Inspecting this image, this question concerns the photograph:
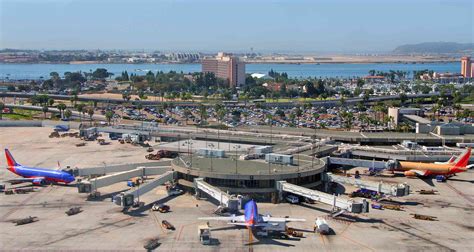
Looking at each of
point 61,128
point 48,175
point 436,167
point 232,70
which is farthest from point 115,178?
point 232,70

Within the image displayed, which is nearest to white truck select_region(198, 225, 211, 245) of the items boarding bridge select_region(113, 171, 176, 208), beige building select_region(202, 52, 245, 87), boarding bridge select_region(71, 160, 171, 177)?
boarding bridge select_region(113, 171, 176, 208)

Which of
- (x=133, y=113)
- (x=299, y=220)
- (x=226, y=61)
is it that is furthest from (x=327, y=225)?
(x=226, y=61)

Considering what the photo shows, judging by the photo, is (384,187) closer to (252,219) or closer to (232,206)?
(232,206)

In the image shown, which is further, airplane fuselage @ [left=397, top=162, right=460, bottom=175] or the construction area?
airplane fuselage @ [left=397, top=162, right=460, bottom=175]

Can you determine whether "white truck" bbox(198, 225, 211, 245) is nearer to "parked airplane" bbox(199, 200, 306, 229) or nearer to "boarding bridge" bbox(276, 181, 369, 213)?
"parked airplane" bbox(199, 200, 306, 229)

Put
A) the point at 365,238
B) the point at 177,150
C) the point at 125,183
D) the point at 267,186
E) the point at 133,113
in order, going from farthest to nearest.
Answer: the point at 133,113, the point at 177,150, the point at 125,183, the point at 267,186, the point at 365,238

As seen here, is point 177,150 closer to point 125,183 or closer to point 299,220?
point 125,183

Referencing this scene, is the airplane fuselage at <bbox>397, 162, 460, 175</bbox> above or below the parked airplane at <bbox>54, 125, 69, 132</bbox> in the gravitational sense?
above

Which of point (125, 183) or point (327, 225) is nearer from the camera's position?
point (327, 225)
